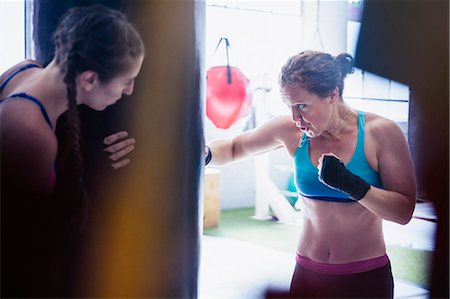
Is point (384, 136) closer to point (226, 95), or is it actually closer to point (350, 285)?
point (350, 285)

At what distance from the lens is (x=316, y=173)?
82 cm

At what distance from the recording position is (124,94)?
535 millimetres

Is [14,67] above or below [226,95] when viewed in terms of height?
above

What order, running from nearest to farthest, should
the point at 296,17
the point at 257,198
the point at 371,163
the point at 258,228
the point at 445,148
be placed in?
1. the point at 371,163
2. the point at 445,148
3. the point at 296,17
4. the point at 258,228
5. the point at 257,198

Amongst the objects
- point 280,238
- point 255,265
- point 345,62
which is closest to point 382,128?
point 345,62

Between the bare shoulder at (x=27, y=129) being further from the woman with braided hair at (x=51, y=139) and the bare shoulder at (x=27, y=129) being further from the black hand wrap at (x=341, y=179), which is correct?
the black hand wrap at (x=341, y=179)

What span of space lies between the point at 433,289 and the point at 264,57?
139 centimetres

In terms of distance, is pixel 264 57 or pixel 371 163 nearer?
pixel 371 163

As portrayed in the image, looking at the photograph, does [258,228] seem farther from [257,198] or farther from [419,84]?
[419,84]

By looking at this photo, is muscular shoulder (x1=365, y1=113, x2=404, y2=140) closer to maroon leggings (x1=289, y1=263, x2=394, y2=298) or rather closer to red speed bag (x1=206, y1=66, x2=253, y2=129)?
maroon leggings (x1=289, y1=263, x2=394, y2=298)

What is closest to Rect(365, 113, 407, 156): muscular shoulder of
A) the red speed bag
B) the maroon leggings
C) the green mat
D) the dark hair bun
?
the dark hair bun

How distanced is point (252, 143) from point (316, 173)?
188 millimetres

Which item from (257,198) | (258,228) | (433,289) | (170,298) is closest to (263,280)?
(433,289)

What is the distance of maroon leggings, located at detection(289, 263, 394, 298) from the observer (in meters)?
0.86
